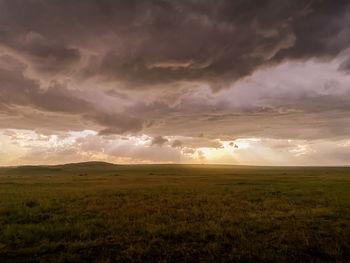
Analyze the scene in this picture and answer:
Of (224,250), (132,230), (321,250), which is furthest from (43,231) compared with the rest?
(321,250)

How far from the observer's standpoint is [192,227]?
36.6 feet

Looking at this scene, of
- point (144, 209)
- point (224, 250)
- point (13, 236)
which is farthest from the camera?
point (144, 209)

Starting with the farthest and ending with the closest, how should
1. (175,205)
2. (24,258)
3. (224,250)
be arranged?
(175,205)
(224,250)
(24,258)

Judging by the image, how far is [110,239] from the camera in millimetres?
9648

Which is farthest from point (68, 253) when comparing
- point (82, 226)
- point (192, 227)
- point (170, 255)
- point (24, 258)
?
point (192, 227)

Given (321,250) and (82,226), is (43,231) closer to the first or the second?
(82,226)

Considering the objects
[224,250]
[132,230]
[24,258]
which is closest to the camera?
[24,258]

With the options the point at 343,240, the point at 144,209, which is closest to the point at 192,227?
the point at 144,209

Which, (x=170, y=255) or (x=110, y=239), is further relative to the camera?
(x=110, y=239)

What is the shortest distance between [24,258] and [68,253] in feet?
5.36

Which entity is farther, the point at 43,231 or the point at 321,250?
the point at 43,231

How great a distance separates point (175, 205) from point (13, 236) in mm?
11101

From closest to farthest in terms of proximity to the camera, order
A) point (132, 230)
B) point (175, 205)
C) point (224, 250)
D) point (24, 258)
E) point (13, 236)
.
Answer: point (24, 258)
point (224, 250)
point (13, 236)
point (132, 230)
point (175, 205)

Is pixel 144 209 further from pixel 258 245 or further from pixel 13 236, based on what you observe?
pixel 258 245
